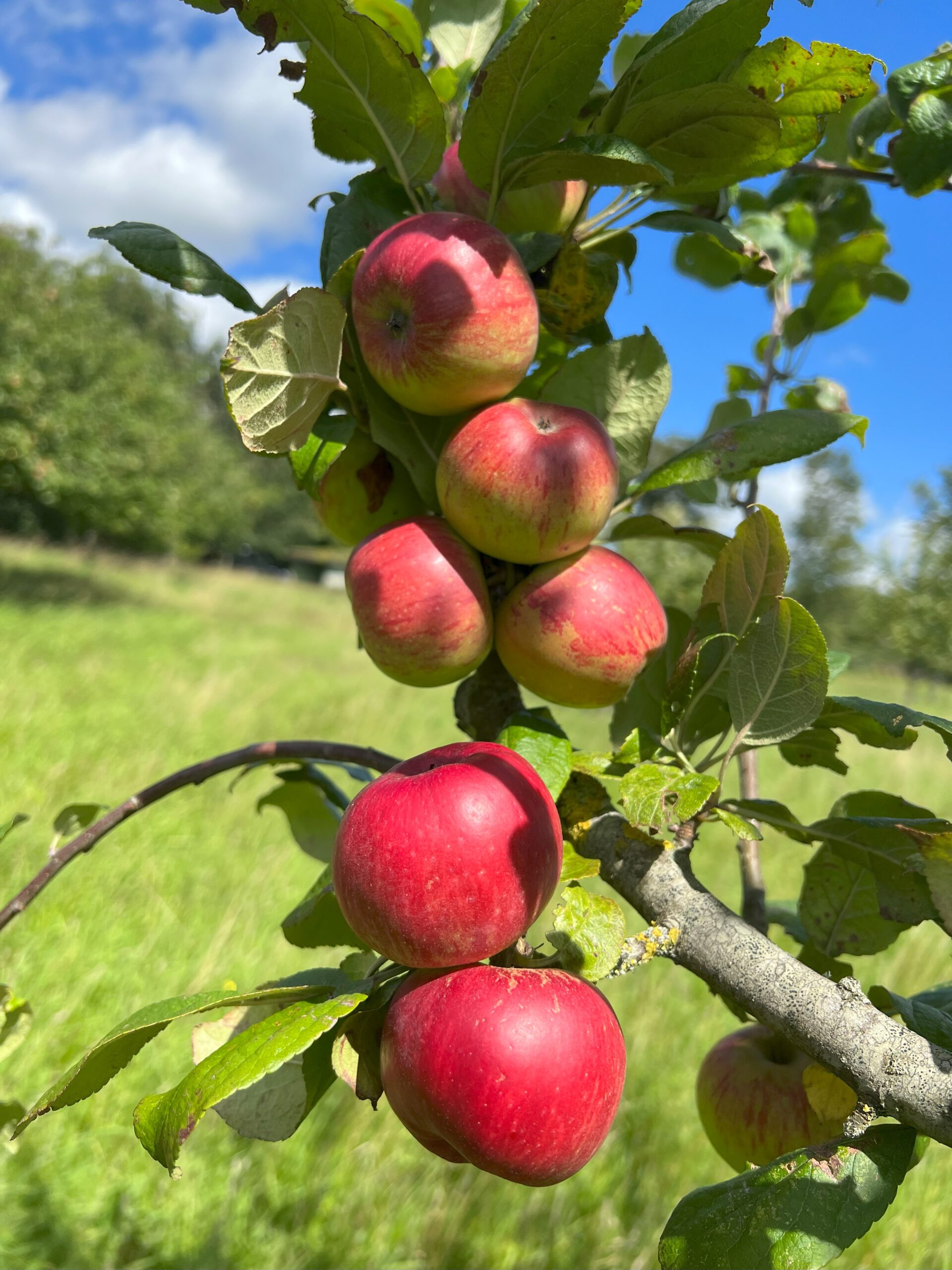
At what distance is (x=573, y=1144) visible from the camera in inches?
21.5

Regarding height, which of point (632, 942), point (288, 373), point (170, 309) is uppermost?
point (170, 309)

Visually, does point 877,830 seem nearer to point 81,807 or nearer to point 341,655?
point 81,807

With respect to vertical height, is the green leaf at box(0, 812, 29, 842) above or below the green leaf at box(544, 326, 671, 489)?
below

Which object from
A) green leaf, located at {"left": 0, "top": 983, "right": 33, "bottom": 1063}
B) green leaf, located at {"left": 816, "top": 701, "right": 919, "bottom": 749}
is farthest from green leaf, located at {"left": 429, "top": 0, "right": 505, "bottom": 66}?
green leaf, located at {"left": 0, "top": 983, "right": 33, "bottom": 1063}

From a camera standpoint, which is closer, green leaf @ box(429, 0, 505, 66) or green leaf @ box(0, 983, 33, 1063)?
green leaf @ box(429, 0, 505, 66)

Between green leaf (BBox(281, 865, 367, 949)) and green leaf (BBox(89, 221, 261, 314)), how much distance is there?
49 centimetres

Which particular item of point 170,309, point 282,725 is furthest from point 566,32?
point 170,309

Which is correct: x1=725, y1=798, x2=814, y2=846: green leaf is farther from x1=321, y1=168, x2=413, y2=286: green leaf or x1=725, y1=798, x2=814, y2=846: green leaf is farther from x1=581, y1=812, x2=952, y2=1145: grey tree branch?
x1=321, y1=168, x2=413, y2=286: green leaf

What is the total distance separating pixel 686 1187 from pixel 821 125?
2.75 metres

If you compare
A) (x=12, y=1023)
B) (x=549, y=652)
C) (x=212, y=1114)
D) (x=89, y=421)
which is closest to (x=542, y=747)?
(x=549, y=652)

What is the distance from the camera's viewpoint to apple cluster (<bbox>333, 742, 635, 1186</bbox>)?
51 cm

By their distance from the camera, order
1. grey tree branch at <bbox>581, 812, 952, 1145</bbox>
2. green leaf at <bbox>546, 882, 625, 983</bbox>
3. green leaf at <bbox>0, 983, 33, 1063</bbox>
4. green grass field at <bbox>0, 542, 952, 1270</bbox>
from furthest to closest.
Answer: green grass field at <bbox>0, 542, 952, 1270</bbox> < green leaf at <bbox>0, 983, 33, 1063</bbox> < green leaf at <bbox>546, 882, 625, 983</bbox> < grey tree branch at <bbox>581, 812, 952, 1145</bbox>

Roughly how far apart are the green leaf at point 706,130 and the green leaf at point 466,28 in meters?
0.25

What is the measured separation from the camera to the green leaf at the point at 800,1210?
0.50 metres
